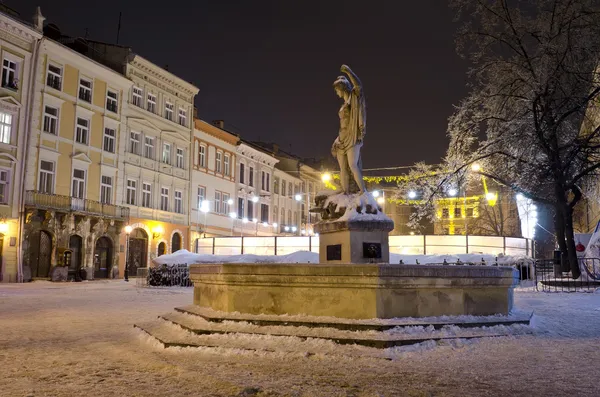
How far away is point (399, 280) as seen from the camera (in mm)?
7664

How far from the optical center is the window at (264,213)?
5629 centimetres

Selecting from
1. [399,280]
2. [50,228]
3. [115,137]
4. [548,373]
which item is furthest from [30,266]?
[548,373]

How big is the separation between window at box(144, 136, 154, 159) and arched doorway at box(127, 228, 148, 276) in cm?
568

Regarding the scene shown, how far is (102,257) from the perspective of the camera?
118 feet

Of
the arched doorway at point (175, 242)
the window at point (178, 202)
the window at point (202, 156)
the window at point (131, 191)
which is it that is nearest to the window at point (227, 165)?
the window at point (202, 156)

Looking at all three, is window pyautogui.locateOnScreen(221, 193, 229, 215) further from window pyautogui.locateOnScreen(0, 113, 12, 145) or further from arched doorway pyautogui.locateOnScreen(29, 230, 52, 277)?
window pyautogui.locateOnScreen(0, 113, 12, 145)

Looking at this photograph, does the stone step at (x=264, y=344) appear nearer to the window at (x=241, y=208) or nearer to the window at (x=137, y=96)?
the window at (x=137, y=96)

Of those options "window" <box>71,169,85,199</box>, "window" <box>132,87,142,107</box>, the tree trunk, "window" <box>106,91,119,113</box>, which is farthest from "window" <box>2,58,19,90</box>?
the tree trunk

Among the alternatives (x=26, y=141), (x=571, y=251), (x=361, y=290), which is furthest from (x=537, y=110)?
(x=26, y=141)

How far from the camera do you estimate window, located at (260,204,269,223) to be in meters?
56.3

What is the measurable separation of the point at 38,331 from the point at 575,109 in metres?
18.7

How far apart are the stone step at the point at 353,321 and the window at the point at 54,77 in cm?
2816

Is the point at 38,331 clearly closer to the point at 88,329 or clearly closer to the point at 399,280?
the point at 88,329

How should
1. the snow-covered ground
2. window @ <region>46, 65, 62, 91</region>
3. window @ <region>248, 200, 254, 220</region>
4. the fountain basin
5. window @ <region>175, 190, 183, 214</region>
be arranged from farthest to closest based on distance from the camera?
window @ <region>248, 200, 254, 220</region> < window @ <region>175, 190, 183, 214</region> < window @ <region>46, 65, 62, 91</region> < the fountain basin < the snow-covered ground
